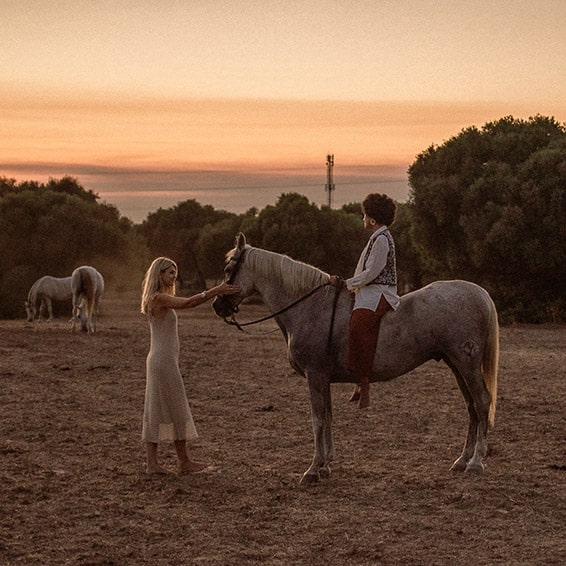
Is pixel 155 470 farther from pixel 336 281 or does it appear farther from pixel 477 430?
pixel 477 430

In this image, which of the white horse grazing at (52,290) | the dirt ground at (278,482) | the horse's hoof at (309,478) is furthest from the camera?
the white horse grazing at (52,290)

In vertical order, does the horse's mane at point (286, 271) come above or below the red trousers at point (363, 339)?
above

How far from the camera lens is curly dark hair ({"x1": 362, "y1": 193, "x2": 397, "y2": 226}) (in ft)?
25.4

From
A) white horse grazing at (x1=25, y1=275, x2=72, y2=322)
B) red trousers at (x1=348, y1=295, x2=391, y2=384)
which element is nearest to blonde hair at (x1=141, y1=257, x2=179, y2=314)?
red trousers at (x1=348, y1=295, x2=391, y2=384)

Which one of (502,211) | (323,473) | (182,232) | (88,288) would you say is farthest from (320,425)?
(182,232)

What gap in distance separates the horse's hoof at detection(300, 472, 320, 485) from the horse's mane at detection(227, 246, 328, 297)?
155 centimetres

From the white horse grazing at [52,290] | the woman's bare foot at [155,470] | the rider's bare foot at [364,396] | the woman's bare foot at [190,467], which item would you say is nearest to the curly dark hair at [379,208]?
the rider's bare foot at [364,396]

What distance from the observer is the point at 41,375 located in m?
15.7

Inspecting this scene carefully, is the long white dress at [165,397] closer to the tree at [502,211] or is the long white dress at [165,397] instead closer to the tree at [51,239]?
the tree at [502,211]

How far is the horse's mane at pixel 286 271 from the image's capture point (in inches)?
315

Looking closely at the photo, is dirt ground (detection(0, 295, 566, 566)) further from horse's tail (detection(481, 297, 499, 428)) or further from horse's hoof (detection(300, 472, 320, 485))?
horse's tail (detection(481, 297, 499, 428))

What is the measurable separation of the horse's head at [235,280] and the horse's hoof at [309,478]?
1.55m

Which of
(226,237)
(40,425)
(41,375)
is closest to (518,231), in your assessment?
(41,375)

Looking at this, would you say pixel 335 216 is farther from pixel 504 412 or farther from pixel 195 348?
Result: pixel 504 412
